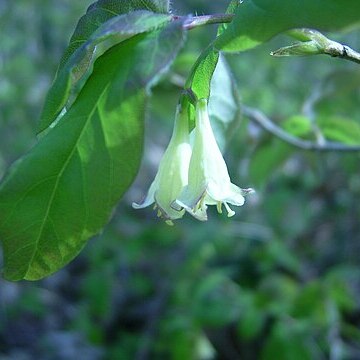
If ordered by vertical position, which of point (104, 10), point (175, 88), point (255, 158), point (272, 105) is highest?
point (104, 10)

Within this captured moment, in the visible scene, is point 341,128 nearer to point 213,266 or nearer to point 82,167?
point 82,167

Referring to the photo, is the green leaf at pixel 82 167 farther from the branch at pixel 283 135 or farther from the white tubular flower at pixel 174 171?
the branch at pixel 283 135

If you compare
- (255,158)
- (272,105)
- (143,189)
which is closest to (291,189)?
(272,105)

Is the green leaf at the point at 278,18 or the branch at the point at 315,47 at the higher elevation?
the green leaf at the point at 278,18

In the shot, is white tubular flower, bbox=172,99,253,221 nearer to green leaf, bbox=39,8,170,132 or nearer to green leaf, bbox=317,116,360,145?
green leaf, bbox=39,8,170,132

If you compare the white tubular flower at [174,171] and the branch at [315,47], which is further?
the white tubular flower at [174,171]

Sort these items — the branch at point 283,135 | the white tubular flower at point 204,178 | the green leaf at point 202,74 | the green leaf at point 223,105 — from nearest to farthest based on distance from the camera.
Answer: the green leaf at point 202,74, the white tubular flower at point 204,178, the green leaf at point 223,105, the branch at point 283,135

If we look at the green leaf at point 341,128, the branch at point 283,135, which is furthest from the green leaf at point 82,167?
the green leaf at point 341,128

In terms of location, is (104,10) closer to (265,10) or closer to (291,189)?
(265,10)
